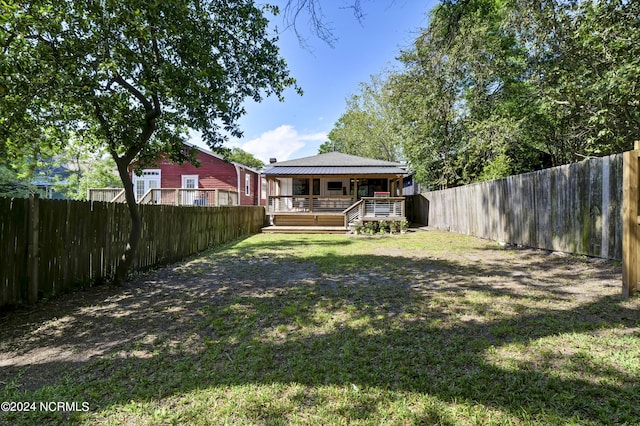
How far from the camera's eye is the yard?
213cm

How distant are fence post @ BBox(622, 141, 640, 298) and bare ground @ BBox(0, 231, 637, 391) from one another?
0.29 m

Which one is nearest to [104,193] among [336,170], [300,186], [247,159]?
[336,170]

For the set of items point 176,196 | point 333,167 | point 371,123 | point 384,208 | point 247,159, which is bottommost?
point 384,208

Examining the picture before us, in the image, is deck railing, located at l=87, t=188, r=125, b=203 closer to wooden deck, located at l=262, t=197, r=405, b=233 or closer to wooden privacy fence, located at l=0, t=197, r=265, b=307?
wooden deck, located at l=262, t=197, r=405, b=233

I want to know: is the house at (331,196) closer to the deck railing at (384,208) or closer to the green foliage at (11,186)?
the deck railing at (384,208)

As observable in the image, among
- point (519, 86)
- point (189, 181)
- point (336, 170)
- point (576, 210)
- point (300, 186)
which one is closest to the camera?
point (576, 210)

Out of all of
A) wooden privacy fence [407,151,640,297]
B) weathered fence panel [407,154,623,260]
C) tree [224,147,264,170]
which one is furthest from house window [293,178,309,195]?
tree [224,147,264,170]

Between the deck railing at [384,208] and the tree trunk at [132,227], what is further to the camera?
the deck railing at [384,208]

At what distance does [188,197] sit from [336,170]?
865 cm

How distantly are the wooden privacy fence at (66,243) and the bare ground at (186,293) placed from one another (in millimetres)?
293

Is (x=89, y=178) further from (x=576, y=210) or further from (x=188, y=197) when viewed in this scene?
(x=576, y=210)

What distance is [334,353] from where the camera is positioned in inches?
116

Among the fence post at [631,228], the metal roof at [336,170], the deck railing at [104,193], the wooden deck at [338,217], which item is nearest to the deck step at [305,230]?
the wooden deck at [338,217]

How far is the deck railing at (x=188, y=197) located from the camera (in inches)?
592
